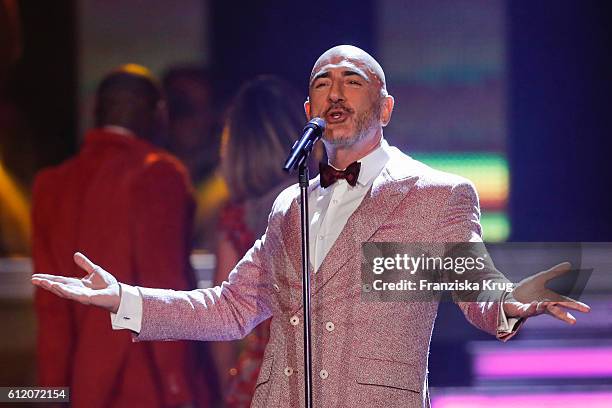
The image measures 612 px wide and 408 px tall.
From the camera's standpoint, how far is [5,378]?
12.8 ft

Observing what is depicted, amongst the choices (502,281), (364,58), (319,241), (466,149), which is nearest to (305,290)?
(319,241)

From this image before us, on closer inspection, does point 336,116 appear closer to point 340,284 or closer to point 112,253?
point 340,284

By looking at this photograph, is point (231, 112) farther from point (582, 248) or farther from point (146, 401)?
point (582, 248)

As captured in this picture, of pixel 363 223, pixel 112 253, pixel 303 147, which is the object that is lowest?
pixel 112 253

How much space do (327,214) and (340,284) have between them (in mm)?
200

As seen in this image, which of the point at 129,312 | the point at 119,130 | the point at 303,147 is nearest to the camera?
the point at 303,147

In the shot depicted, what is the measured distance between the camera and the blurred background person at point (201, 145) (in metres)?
3.94

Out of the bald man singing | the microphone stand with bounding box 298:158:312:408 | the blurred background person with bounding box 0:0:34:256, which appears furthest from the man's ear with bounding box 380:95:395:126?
the blurred background person with bounding box 0:0:34:256

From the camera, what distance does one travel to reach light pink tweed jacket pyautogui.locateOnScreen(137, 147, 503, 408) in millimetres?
2322

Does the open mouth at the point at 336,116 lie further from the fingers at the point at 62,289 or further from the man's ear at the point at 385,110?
the fingers at the point at 62,289

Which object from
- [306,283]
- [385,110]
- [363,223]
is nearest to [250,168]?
[385,110]

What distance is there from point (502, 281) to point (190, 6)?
2.21 metres

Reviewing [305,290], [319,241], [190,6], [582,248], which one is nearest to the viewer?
[305,290]

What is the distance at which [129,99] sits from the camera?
4051 mm
